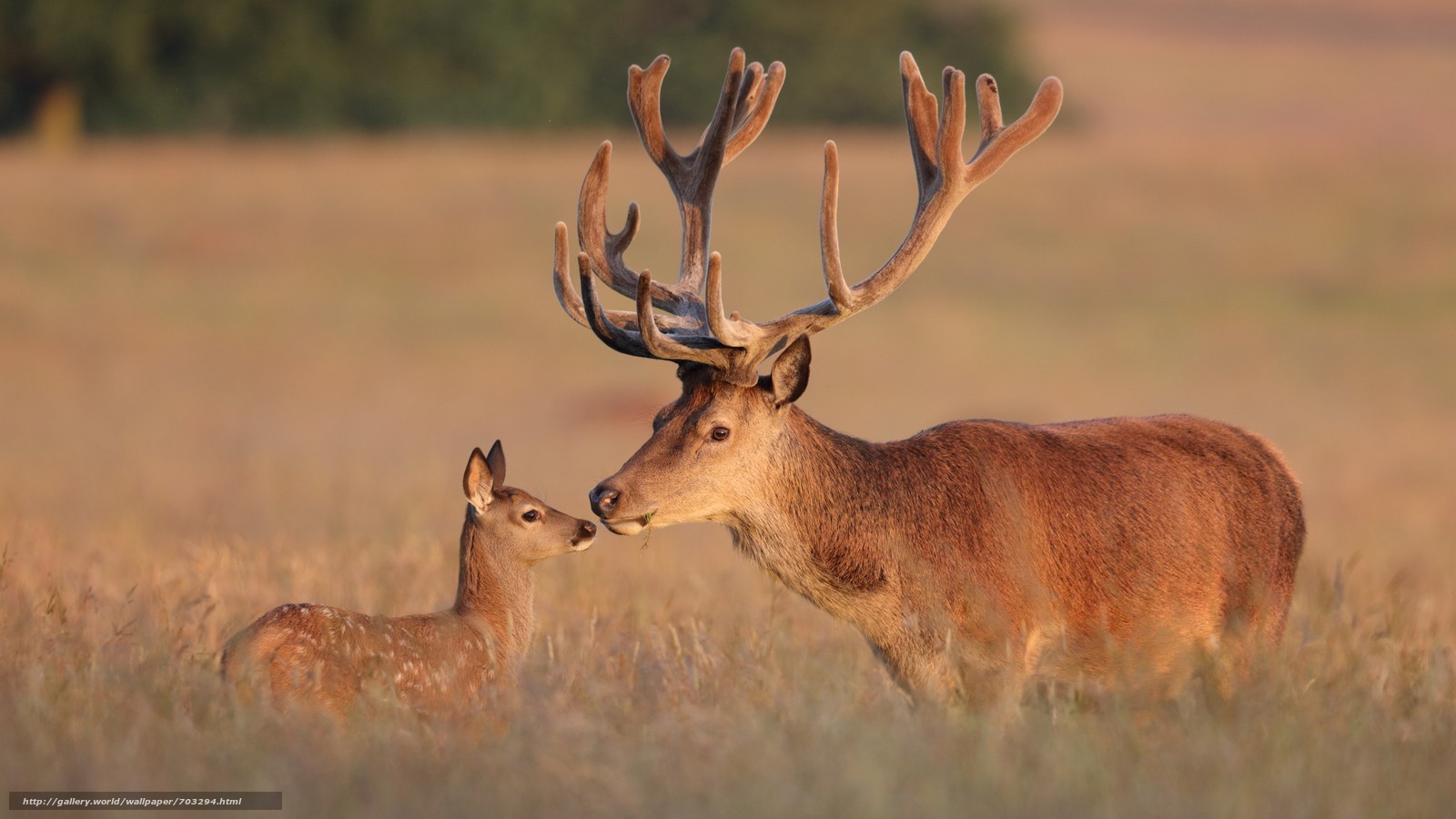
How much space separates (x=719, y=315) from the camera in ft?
19.9

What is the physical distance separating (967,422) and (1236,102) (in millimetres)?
50999

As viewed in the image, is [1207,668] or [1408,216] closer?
[1207,668]

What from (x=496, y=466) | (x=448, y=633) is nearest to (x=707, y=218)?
(x=496, y=466)

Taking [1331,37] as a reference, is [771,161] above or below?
below

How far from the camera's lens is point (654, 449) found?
20.2ft

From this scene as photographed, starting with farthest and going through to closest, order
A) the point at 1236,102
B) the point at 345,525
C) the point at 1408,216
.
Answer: the point at 1236,102, the point at 1408,216, the point at 345,525

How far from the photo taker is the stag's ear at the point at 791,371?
6.20 meters

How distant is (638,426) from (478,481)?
10903 mm

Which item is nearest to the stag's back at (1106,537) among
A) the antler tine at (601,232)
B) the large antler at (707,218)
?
the large antler at (707,218)

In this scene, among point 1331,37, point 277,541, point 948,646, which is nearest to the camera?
point 948,646

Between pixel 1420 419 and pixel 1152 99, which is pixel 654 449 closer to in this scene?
pixel 1420 419

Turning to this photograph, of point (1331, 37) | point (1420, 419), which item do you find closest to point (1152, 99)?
point (1331, 37)

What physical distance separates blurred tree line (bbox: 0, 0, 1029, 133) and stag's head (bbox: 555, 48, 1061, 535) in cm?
3150

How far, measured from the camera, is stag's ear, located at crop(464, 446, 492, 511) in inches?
258
